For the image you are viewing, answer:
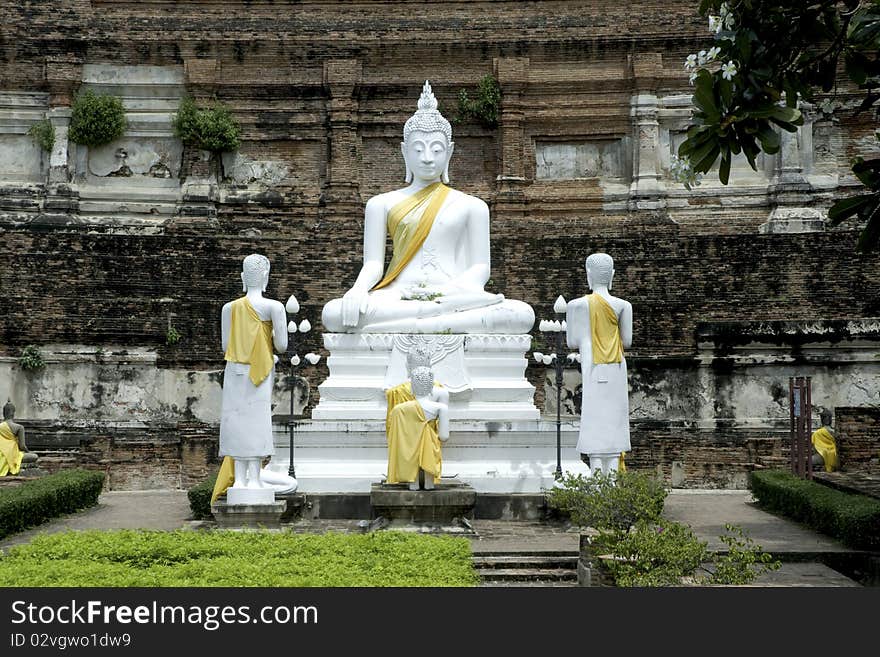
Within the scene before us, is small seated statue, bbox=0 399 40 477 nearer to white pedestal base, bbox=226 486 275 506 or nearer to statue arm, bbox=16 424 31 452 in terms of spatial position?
statue arm, bbox=16 424 31 452

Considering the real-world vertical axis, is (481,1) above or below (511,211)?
above

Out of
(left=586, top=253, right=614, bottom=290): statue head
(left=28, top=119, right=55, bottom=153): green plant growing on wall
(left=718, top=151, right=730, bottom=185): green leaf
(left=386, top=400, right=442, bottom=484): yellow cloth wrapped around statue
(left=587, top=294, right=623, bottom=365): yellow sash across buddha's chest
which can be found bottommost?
(left=386, top=400, right=442, bottom=484): yellow cloth wrapped around statue

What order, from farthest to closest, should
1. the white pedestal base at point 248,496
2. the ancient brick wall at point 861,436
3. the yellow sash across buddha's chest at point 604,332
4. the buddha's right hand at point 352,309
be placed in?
the ancient brick wall at point 861,436
the buddha's right hand at point 352,309
the yellow sash across buddha's chest at point 604,332
the white pedestal base at point 248,496

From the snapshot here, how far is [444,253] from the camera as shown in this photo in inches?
503

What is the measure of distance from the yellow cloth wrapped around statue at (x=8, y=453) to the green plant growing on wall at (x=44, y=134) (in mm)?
9240

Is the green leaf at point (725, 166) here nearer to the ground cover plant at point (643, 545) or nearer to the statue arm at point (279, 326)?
the ground cover plant at point (643, 545)

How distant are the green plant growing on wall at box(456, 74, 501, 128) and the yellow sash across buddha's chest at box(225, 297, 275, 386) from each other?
40.6 ft

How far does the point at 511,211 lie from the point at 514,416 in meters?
9.82

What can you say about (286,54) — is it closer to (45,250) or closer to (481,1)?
(481,1)

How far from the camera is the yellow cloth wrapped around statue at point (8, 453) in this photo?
41.9ft

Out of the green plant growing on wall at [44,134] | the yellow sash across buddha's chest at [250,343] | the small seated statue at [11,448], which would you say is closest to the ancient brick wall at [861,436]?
the yellow sash across buddha's chest at [250,343]

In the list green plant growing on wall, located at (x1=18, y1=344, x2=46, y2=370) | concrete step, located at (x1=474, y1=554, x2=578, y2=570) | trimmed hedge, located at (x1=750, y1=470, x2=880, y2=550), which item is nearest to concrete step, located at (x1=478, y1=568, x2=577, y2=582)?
concrete step, located at (x1=474, y1=554, x2=578, y2=570)

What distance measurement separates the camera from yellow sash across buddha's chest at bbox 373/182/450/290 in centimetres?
1266
